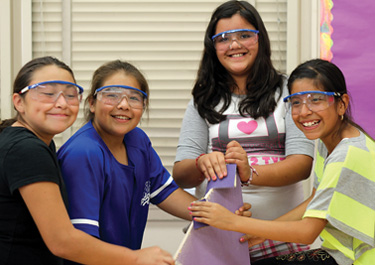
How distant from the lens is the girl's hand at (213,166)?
1.58 m

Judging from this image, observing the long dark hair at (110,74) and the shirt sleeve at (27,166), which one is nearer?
the shirt sleeve at (27,166)

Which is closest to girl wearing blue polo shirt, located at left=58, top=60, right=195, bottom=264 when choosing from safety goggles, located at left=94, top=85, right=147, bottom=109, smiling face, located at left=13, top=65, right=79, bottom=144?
safety goggles, located at left=94, top=85, right=147, bottom=109

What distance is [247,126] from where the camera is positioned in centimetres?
176

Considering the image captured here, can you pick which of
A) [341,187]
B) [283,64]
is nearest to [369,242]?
[341,187]

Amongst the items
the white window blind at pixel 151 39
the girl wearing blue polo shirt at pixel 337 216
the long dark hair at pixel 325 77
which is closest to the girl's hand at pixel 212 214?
the girl wearing blue polo shirt at pixel 337 216

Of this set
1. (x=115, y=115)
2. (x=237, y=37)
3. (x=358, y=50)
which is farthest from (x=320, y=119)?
(x=358, y=50)

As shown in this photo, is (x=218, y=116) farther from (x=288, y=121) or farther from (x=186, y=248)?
(x=186, y=248)

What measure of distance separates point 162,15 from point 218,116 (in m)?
1.28

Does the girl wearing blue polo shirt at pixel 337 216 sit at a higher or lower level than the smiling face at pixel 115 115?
lower

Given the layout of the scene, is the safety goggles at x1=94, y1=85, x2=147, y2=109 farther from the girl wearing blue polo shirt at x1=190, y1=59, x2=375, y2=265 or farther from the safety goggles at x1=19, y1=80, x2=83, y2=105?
the girl wearing blue polo shirt at x1=190, y1=59, x2=375, y2=265

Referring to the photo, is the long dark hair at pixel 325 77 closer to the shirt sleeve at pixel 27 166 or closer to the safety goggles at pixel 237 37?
the safety goggles at pixel 237 37

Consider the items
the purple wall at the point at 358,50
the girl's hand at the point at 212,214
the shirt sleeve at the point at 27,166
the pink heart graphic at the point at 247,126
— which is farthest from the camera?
the purple wall at the point at 358,50

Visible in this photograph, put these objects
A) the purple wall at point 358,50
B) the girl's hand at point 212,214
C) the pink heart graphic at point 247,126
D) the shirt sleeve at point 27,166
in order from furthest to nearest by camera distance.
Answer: the purple wall at point 358,50, the pink heart graphic at point 247,126, the girl's hand at point 212,214, the shirt sleeve at point 27,166

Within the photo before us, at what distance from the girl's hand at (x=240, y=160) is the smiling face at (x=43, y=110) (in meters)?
0.59
